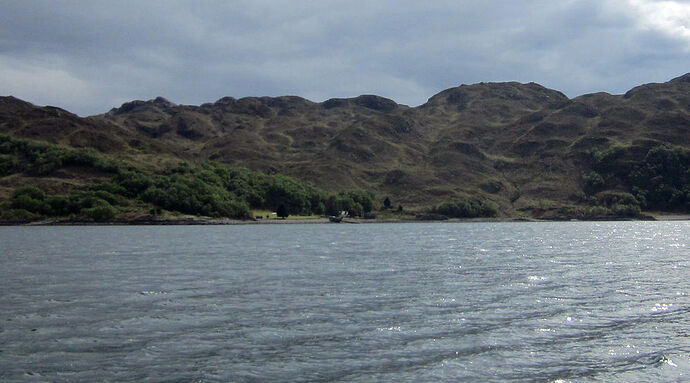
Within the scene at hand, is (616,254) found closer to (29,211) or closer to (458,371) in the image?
(458,371)

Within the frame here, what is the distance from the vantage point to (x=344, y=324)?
94.9 ft

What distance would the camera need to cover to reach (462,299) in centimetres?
3662

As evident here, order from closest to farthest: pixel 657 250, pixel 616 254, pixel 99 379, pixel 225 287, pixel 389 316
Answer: pixel 99 379 → pixel 389 316 → pixel 225 287 → pixel 616 254 → pixel 657 250

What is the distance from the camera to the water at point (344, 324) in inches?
845

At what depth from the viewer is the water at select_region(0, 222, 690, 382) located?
70.4 ft

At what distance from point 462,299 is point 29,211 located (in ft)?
628

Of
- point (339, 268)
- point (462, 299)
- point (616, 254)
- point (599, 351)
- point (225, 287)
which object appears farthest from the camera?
point (616, 254)

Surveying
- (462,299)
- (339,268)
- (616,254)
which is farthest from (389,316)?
(616,254)

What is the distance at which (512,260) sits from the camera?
2517 inches

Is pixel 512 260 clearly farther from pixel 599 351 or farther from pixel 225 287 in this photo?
pixel 599 351

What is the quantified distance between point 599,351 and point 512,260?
40494mm

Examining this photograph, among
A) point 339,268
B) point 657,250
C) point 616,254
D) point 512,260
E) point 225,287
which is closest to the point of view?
point 225,287

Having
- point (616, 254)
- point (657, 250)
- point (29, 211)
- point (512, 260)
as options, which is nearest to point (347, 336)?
point (512, 260)

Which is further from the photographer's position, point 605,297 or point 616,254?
point 616,254
